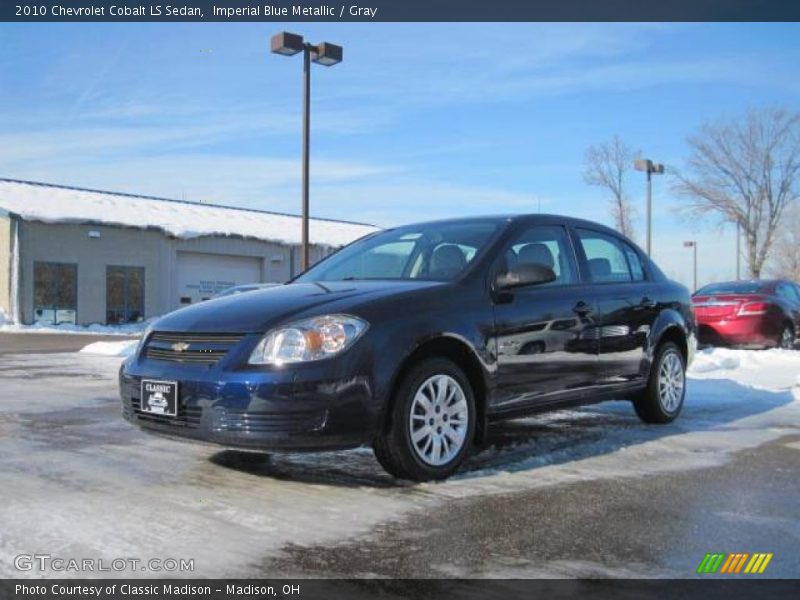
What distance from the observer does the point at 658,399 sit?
21.7 feet

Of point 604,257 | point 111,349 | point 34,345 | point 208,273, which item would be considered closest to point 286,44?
point 111,349

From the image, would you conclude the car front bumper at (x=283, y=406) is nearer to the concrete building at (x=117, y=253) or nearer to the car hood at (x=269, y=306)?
the car hood at (x=269, y=306)

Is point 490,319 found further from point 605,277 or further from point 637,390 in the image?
point 637,390

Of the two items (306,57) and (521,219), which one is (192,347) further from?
(306,57)

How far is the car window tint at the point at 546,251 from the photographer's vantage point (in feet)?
17.9

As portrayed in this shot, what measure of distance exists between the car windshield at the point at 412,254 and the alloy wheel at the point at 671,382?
220cm

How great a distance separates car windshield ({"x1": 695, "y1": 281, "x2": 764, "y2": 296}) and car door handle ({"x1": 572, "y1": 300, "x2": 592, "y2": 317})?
834 cm

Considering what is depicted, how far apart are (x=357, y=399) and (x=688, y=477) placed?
2121 millimetres

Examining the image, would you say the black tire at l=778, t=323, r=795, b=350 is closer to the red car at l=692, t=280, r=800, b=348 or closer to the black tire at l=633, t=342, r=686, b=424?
the red car at l=692, t=280, r=800, b=348

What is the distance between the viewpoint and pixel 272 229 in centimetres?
3650

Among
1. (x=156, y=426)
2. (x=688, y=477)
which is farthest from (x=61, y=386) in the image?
(x=688, y=477)

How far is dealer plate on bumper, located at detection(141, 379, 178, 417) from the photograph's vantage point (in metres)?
4.33

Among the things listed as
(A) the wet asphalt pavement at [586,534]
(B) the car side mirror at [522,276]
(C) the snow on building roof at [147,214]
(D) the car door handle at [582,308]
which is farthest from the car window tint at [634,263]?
(C) the snow on building roof at [147,214]

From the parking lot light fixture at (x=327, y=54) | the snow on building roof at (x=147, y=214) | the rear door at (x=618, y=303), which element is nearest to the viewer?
the rear door at (x=618, y=303)
